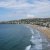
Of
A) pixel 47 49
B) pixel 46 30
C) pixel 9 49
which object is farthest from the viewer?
pixel 46 30

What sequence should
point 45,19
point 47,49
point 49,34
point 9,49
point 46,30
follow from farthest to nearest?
point 46,30 → point 49,34 → point 9,49 → point 45,19 → point 47,49

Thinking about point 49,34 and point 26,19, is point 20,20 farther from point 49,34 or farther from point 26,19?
point 49,34

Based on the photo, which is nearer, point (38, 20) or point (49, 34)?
point (38, 20)

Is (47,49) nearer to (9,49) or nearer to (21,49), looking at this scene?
(21,49)

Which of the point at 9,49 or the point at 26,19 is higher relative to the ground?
the point at 26,19

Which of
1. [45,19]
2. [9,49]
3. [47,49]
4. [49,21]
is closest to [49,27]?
[49,21]

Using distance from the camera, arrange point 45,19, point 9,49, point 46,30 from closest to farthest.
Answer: point 45,19 → point 9,49 → point 46,30

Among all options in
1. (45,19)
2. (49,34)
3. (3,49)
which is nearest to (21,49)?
(3,49)

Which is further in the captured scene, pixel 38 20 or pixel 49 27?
pixel 49 27

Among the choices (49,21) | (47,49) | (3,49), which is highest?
(49,21)
